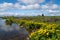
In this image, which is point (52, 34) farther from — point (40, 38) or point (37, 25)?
point (37, 25)

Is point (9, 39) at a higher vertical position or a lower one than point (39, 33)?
→ lower

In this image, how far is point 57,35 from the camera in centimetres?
3047

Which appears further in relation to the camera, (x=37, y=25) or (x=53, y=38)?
(x=37, y=25)

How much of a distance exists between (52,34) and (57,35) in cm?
104

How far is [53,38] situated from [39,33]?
3053 millimetres

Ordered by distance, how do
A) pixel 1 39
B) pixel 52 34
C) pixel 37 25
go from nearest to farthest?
pixel 52 34 < pixel 1 39 < pixel 37 25

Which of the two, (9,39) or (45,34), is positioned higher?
(45,34)

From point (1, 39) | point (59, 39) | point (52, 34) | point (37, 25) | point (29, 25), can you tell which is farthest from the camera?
point (29, 25)

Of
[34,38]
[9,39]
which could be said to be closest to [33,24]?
[9,39]

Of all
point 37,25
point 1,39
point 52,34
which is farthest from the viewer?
point 37,25

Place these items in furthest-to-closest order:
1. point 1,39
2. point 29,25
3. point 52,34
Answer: point 29,25, point 1,39, point 52,34

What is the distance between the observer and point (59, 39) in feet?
95.1

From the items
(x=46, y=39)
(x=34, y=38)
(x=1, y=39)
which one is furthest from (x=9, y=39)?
(x=46, y=39)

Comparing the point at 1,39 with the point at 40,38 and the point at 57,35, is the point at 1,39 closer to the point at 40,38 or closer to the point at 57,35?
the point at 40,38
